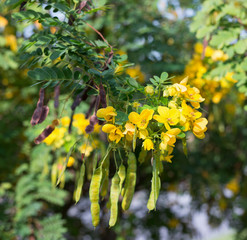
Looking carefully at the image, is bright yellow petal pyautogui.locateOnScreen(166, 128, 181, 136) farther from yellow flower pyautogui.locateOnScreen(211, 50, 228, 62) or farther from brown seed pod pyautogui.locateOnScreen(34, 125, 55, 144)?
yellow flower pyautogui.locateOnScreen(211, 50, 228, 62)

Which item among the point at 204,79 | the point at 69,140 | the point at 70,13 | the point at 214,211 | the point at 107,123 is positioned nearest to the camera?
the point at 107,123

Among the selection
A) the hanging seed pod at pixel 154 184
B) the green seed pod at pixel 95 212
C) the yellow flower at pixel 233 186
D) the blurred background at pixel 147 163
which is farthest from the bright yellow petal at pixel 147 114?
→ the yellow flower at pixel 233 186

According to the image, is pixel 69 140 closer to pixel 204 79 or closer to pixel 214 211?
pixel 204 79

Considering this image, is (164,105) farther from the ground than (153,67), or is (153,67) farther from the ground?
(164,105)

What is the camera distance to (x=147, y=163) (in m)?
2.81

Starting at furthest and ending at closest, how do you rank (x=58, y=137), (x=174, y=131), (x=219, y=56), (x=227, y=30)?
(x=219, y=56) → (x=58, y=137) → (x=227, y=30) → (x=174, y=131)

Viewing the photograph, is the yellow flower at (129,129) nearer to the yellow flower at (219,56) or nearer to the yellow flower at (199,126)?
the yellow flower at (199,126)

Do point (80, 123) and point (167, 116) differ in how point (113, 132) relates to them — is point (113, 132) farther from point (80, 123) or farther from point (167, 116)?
point (80, 123)

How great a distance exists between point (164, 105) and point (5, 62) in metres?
1.80

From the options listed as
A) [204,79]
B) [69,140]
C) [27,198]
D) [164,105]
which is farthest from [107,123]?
[27,198]

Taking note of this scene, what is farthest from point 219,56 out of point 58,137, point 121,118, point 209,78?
point 121,118

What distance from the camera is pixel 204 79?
6.86 ft

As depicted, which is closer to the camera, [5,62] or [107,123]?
[107,123]

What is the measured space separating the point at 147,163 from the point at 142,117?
75.2 inches
